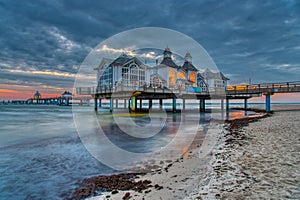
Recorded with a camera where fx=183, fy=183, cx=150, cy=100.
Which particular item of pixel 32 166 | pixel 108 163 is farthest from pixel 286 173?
pixel 32 166

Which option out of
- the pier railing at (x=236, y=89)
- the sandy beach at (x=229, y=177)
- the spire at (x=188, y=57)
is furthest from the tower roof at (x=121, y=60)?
the sandy beach at (x=229, y=177)

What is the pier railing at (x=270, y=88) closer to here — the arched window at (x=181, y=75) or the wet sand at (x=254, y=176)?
the arched window at (x=181, y=75)

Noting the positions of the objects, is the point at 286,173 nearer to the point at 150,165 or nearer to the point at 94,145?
the point at 150,165

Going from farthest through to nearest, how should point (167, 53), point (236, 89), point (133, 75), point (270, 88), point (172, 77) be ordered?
point (167, 53) < point (172, 77) < point (236, 89) < point (133, 75) < point (270, 88)

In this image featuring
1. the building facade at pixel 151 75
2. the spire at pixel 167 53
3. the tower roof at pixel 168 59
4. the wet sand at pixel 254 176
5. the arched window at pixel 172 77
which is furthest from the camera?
the spire at pixel 167 53

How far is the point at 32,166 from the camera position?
19.7 feet

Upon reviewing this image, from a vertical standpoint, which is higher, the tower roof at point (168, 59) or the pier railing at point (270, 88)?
the tower roof at point (168, 59)

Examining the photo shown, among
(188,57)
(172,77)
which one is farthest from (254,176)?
(188,57)

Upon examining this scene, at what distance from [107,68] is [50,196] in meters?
28.4

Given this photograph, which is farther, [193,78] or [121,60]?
[193,78]

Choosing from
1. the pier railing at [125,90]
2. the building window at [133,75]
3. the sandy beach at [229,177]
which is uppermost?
the building window at [133,75]

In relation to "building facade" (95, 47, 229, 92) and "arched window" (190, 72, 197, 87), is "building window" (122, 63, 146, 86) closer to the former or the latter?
"building facade" (95, 47, 229, 92)

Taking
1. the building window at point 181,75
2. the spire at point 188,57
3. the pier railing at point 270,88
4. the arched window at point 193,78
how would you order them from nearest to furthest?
the pier railing at point 270,88, the building window at point 181,75, the arched window at point 193,78, the spire at point 188,57

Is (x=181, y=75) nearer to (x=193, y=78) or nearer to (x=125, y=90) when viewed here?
(x=193, y=78)
